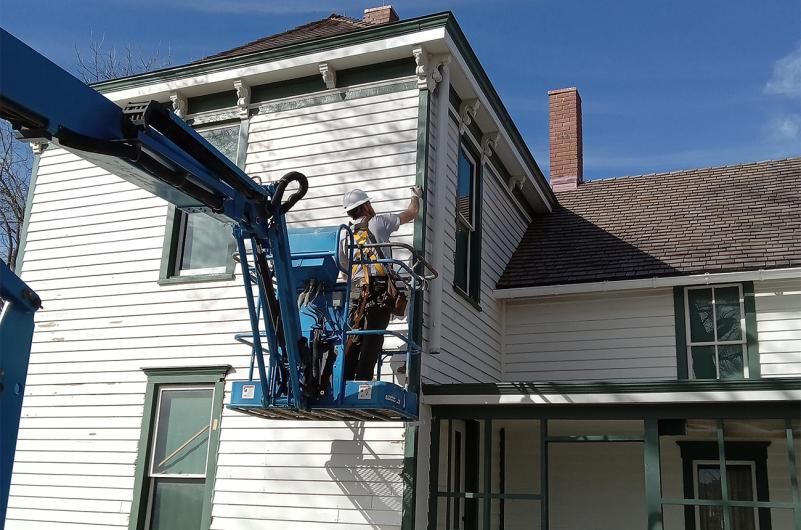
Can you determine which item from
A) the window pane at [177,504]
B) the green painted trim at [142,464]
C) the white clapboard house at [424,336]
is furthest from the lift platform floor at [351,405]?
the green painted trim at [142,464]

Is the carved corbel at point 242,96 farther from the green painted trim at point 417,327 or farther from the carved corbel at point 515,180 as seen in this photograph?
the carved corbel at point 515,180

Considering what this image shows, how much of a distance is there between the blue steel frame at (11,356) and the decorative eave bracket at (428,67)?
620 centimetres

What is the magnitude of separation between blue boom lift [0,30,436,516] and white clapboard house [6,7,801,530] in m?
1.18

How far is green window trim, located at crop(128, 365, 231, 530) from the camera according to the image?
9281mm

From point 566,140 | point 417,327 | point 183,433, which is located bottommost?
point 183,433

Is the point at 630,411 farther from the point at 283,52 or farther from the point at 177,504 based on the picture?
the point at 283,52

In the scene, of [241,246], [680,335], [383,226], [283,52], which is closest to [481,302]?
[680,335]

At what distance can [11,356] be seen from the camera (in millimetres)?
4117

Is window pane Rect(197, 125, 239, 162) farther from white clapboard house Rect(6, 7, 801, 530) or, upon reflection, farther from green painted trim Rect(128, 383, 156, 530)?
green painted trim Rect(128, 383, 156, 530)

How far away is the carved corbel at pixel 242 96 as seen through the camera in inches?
415

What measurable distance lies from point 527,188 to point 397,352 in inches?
260

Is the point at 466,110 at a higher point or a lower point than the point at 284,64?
lower

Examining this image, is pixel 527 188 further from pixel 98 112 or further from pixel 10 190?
pixel 10 190

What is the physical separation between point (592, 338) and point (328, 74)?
5.38m
